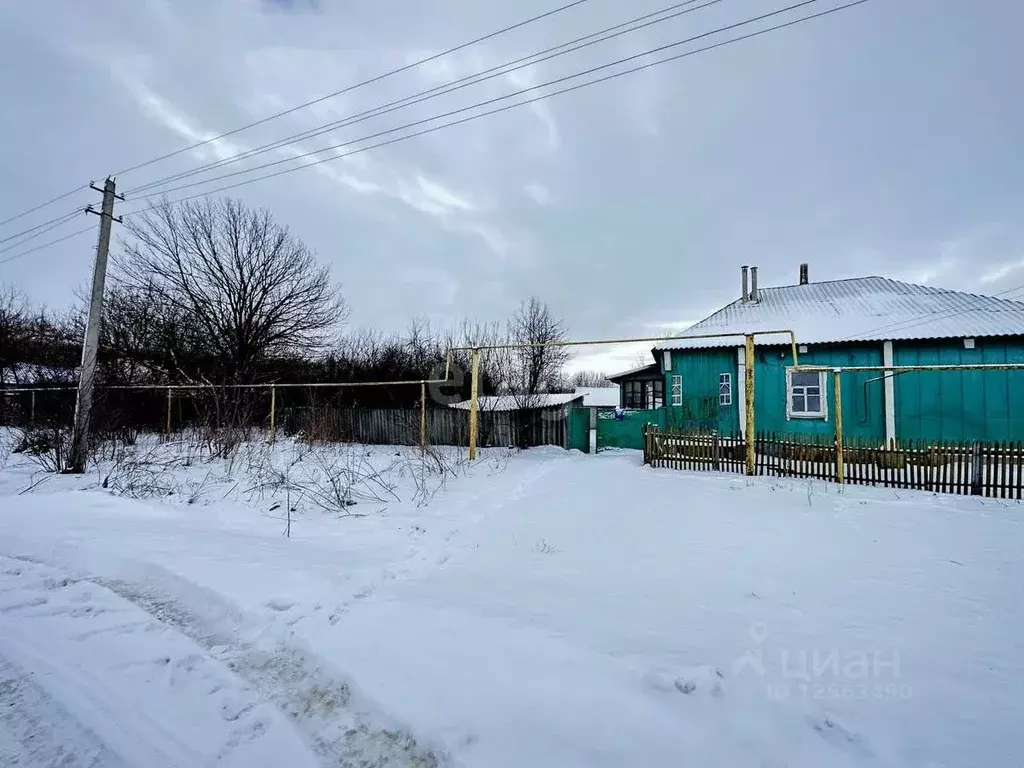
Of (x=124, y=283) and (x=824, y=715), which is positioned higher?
(x=124, y=283)

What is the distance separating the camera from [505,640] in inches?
104

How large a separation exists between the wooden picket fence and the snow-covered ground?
2782 mm

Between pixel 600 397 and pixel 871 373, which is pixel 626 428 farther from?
pixel 600 397

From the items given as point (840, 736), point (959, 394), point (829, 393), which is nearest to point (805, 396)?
point (829, 393)

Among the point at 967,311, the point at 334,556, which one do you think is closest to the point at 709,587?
the point at 334,556

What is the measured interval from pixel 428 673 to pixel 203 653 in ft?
4.61

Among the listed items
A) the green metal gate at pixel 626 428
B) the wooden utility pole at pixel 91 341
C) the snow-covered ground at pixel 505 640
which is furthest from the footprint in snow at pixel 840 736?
the green metal gate at pixel 626 428

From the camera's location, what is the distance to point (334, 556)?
13.4 ft

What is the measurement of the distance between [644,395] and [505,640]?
2005cm

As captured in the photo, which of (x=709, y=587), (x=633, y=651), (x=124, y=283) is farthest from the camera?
(x=124, y=283)

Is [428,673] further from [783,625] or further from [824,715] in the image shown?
[783,625]

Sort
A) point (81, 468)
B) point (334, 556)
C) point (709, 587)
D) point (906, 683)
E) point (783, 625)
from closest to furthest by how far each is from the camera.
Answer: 1. point (906, 683)
2. point (783, 625)
3. point (709, 587)
4. point (334, 556)
5. point (81, 468)

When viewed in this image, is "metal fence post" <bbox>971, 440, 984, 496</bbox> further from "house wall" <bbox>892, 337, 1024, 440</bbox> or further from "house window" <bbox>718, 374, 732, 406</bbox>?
"house window" <bbox>718, 374, 732, 406</bbox>

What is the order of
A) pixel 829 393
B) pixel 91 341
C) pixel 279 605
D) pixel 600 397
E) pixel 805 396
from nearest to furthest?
pixel 279 605, pixel 91 341, pixel 829 393, pixel 805 396, pixel 600 397
